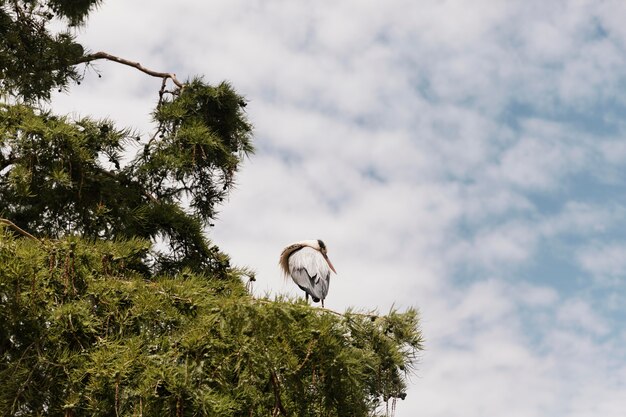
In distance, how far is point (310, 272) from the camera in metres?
6.73

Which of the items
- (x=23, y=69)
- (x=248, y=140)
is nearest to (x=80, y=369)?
(x=248, y=140)

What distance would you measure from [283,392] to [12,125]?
2.50 meters

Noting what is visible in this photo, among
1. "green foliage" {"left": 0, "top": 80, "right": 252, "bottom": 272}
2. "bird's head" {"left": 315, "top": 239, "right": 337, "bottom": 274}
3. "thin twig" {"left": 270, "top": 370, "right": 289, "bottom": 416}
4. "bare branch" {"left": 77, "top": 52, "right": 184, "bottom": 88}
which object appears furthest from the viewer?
"bird's head" {"left": 315, "top": 239, "right": 337, "bottom": 274}

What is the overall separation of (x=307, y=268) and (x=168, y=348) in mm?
3352

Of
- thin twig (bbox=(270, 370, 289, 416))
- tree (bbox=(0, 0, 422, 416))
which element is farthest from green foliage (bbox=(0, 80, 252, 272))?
thin twig (bbox=(270, 370, 289, 416))

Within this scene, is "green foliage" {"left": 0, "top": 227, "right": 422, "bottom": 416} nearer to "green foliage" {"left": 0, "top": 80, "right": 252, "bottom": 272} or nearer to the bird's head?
"green foliage" {"left": 0, "top": 80, "right": 252, "bottom": 272}

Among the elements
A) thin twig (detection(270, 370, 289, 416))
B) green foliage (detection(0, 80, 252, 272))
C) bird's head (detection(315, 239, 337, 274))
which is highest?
bird's head (detection(315, 239, 337, 274))

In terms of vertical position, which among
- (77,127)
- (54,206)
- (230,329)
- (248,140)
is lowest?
(230,329)

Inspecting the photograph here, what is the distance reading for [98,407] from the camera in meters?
3.33

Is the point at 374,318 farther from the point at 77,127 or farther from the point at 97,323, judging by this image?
the point at 77,127

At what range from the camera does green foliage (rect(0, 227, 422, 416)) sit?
10.7 ft

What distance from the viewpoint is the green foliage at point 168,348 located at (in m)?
3.26

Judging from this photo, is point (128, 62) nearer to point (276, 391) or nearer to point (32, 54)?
point (32, 54)

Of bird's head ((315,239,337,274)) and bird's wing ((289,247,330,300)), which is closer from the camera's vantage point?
bird's wing ((289,247,330,300))
